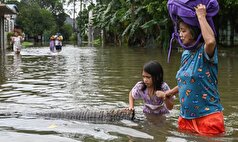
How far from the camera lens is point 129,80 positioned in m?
10.7

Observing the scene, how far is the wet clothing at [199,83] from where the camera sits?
3986 mm

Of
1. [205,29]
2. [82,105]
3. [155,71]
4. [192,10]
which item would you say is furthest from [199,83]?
[82,105]

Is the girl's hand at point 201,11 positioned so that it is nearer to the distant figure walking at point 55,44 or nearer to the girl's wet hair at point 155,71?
the girl's wet hair at point 155,71

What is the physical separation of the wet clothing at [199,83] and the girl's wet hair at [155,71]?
3.90ft

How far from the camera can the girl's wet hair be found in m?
5.39

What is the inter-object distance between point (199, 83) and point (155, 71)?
4.75 feet

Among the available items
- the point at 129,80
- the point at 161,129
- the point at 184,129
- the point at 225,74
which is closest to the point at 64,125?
the point at 161,129

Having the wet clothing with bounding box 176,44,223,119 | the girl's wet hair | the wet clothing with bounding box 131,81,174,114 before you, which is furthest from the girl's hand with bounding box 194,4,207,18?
the wet clothing with bounding box 131,81,174,114

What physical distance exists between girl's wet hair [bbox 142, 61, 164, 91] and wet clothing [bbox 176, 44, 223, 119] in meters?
1.19

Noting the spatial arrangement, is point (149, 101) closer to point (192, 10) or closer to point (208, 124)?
point (208, 124)

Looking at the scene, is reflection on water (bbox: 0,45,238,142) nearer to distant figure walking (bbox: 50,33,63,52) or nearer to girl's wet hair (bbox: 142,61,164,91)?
girl's wet hair (bbox: 142,61,164,91)

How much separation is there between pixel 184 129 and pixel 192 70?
868mm

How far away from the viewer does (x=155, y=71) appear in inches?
214

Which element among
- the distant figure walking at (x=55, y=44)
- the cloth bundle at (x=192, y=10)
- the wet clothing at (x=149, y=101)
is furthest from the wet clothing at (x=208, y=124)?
the distant figure walking at (x=55, y=44)
